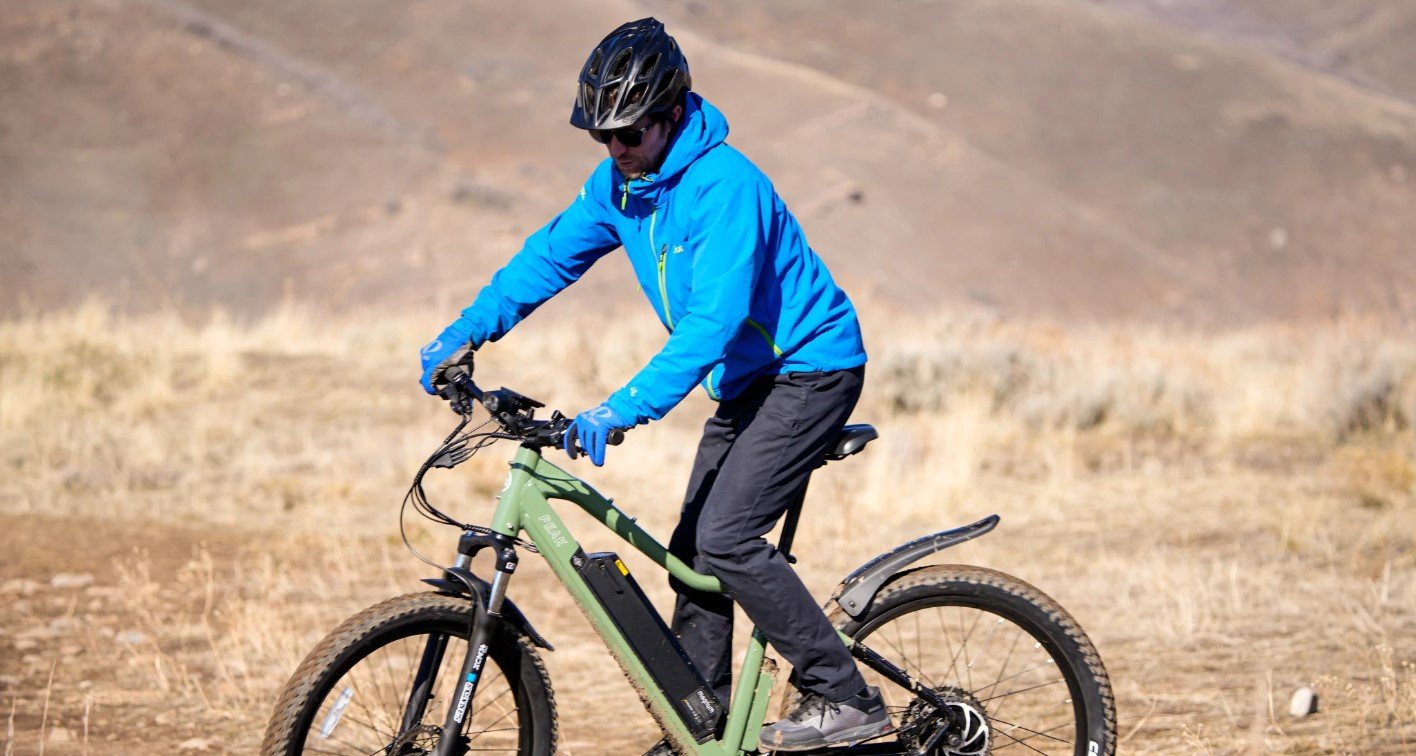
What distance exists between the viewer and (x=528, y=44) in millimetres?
39719

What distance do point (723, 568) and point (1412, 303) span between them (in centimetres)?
3315

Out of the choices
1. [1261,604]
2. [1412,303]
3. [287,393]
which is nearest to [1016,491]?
[1261,604]

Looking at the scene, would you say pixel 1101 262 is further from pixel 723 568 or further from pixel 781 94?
pixel 723 568

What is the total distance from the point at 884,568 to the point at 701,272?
1052 mm

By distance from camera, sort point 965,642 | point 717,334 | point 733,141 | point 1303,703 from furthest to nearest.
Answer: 1. point 733,141
2. point 1303,703
3. point 965,642
4. point 717,334

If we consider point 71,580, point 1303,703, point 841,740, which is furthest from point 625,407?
point 71,580

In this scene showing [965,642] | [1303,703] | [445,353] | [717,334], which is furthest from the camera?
Answer: [1303,703]

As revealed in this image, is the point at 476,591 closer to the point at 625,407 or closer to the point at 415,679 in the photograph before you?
the point at 415,679

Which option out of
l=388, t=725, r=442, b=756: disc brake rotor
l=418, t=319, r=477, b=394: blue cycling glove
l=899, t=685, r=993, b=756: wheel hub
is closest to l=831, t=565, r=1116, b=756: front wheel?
l=899, t=685, r=993, b=756: wheel hub

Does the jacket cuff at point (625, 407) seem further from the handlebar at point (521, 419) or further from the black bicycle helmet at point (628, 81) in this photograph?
the black bicycle helmet at point (628, 81)

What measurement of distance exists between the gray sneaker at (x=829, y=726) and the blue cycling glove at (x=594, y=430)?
3.39 feet

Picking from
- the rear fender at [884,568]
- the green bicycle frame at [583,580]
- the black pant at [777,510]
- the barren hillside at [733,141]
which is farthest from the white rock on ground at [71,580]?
the barren hillside at [733,141]

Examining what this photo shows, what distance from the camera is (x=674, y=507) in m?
8.98

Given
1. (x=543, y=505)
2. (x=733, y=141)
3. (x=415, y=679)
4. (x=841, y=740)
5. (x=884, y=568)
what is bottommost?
(x=733, y=141)
